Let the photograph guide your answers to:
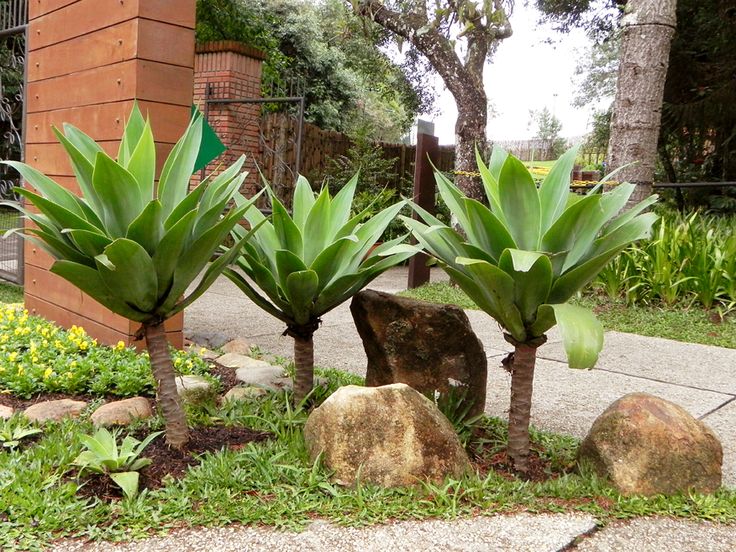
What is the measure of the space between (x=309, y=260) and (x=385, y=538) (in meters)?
1.16

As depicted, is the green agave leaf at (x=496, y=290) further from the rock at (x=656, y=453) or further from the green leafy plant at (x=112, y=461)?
the green leafy plant at (x=112, y=461)

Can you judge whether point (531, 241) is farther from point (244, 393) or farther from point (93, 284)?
point (244, 393)

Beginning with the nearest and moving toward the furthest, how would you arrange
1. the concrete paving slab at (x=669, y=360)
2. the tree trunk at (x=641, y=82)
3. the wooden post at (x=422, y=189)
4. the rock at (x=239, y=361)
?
1. the rock at (x=239, y=361)
2. the concrete paving slab at (x=669, y=360)
3. the tree trunk at (x=641, y=82)
4. the wooden post at (x=422, y=189)

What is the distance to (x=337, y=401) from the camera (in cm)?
234

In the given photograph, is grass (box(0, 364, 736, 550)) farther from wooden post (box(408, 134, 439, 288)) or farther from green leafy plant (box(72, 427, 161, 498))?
wooden post (box(408, 134, 439, 288))

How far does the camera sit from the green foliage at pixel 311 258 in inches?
104

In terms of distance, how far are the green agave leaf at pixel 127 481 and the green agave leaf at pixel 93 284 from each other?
508 mm

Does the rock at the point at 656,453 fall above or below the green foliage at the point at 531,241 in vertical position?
below

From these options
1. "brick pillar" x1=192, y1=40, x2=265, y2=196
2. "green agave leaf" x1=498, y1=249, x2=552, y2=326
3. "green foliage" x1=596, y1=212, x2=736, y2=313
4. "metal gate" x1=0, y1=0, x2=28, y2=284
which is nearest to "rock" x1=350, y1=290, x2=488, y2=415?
"green agave leaf" x1=498, y1=249, x2=552, y2=326

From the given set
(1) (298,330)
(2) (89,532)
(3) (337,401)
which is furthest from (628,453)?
(2) (89,532)

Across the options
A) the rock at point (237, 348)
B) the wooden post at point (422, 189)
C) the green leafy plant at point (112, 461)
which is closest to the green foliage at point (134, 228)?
the green leafy plant at point (112, 461)

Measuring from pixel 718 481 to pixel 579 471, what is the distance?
467mm

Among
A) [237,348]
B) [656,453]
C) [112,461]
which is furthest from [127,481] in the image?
[237,348]

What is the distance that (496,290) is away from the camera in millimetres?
2236
